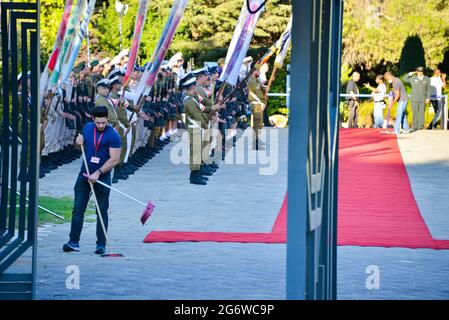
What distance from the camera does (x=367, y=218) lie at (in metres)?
17.1

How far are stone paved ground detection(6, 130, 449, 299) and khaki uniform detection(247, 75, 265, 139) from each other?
8118mm

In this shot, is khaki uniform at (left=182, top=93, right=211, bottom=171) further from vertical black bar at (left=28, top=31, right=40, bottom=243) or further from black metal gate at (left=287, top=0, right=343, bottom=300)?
black metal gate at (left=287, top=0, right=343, bottom=300)

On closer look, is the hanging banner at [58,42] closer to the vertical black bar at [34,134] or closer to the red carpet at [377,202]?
the red carpet at [377,202]

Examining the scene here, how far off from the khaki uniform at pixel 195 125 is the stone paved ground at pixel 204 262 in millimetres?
1597

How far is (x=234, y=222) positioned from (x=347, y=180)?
5862 mm

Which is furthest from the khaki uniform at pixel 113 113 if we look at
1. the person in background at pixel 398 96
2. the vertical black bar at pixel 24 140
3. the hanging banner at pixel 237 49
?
the person in background at pixel 398 96

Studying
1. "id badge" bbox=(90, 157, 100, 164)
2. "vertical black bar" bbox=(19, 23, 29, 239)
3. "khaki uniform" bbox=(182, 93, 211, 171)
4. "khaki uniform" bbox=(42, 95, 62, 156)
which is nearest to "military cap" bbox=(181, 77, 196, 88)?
"khaki uniform" bbox=(182, 93, 211, 171)

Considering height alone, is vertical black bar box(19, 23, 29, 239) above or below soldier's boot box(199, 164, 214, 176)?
above

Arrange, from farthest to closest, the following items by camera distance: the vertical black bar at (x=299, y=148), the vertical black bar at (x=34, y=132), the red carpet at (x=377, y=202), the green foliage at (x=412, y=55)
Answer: the green foliage at (x=412, y=55)
the red carpet at (x=377, y=202)
the vertical black bar at (x=34, y=132)
the vertical black bar at (x=299, y=148)

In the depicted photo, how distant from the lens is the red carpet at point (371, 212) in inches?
582

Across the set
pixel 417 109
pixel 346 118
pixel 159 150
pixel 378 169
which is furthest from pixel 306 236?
pixel 346 118

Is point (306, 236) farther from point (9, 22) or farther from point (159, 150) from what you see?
point (159, 150)

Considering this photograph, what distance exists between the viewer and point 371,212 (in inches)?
699

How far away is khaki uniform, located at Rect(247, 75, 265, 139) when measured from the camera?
1091 inches
